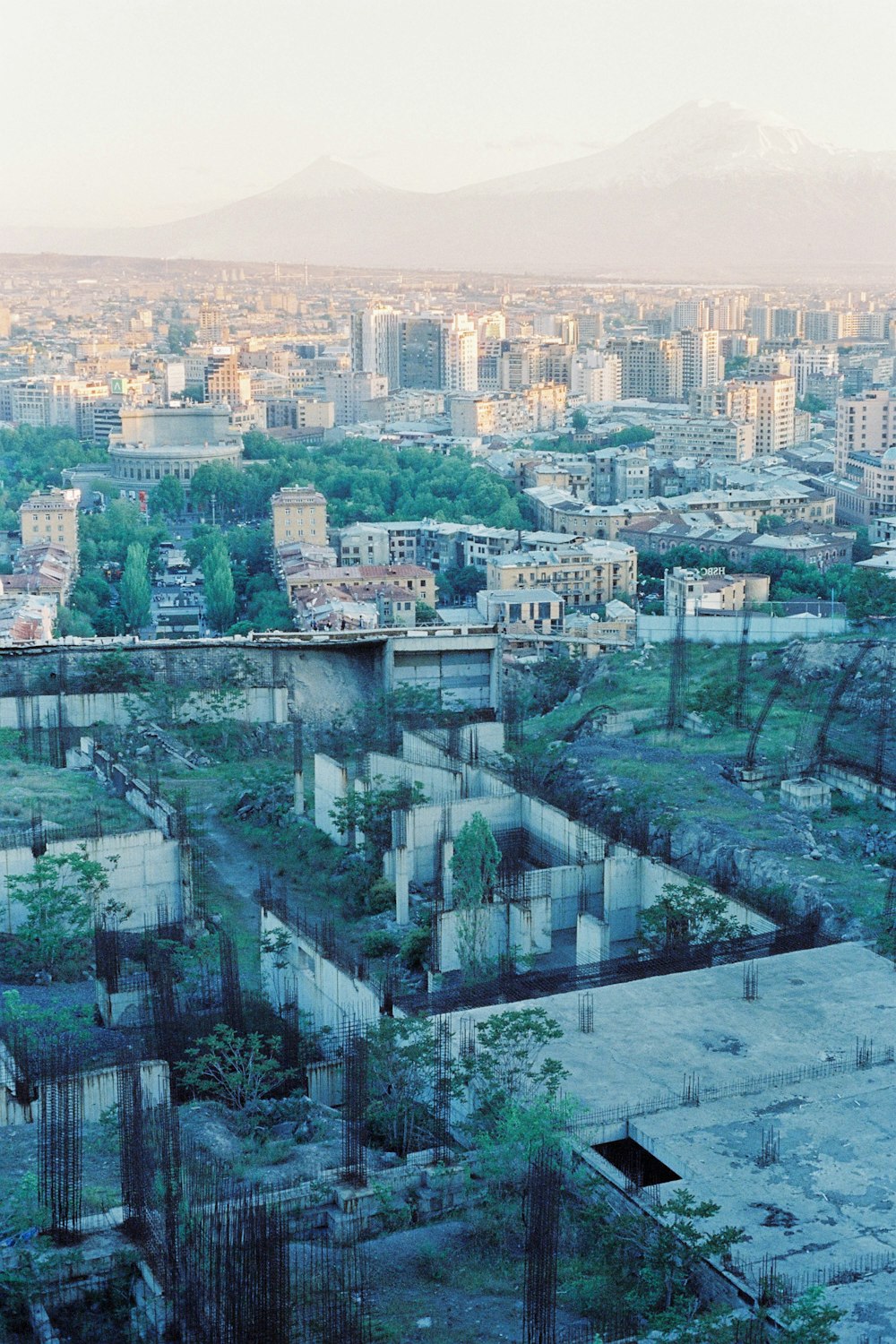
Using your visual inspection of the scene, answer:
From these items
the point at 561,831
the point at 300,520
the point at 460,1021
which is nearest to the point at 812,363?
the point at 300,520

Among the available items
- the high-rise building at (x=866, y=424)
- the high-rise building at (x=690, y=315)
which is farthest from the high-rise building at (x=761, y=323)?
the high-rise building at (x=866, y=424)

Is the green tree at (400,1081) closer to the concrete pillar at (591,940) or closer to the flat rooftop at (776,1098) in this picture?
the flat rooftop at (776,1098)

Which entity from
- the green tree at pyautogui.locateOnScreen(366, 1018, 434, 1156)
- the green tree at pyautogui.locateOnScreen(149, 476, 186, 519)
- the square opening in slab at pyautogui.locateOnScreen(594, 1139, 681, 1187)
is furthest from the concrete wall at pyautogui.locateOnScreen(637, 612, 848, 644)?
the green tree at pyautogui.locateOnScreen(149, 476, 186, 519)

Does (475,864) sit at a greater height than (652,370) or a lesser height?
lesser

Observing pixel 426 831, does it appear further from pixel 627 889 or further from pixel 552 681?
pixel 552 681

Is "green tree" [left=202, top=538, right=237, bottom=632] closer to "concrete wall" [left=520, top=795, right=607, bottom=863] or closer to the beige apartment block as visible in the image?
the beige apartment block

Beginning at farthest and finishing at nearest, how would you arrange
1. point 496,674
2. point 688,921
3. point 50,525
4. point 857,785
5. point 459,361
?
point 459,361, point 50,525, point 496,674, point 857,785, point 688,921

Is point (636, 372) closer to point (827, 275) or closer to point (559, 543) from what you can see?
point (559, 543)
